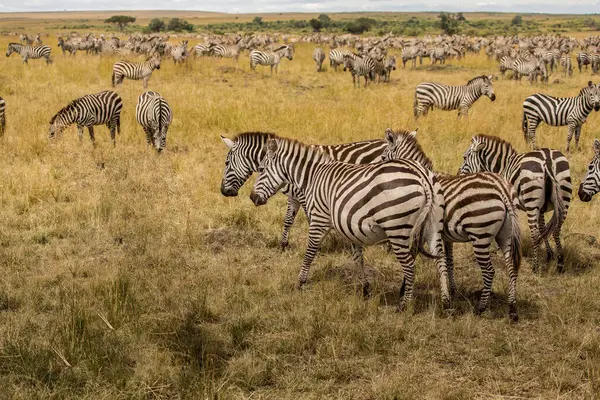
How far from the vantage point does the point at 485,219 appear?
536cm

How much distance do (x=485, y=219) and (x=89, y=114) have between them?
8.81 meters

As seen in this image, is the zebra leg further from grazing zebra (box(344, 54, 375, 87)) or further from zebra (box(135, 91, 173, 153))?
grazing zebra (box(344, 54, 375, 87))

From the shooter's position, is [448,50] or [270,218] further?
[448,50]

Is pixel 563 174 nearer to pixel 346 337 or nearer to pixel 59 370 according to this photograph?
pixel 346 337

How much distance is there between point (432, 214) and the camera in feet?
17.8

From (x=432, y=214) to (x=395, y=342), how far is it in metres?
1.19

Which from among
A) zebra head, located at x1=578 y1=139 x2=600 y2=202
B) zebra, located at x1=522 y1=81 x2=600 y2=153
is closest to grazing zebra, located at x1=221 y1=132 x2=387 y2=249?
zebra head, located at x1=578 y1=139 x2=600 y2=202

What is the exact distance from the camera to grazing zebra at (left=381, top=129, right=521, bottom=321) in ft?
17.7

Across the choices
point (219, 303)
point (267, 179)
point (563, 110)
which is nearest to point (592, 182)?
point (267, 179)

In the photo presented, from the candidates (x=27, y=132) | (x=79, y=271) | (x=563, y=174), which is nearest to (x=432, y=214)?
(x=563, y=174)

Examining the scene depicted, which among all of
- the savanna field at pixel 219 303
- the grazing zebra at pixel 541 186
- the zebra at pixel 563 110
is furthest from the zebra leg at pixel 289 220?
the zebra at pixel 563 110

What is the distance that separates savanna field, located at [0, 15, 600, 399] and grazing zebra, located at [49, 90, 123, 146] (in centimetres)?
34

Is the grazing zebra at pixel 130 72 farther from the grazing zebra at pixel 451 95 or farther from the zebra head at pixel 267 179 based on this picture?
the zebra head at pixel 267 179

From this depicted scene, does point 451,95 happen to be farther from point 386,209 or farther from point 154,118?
point 386,209
